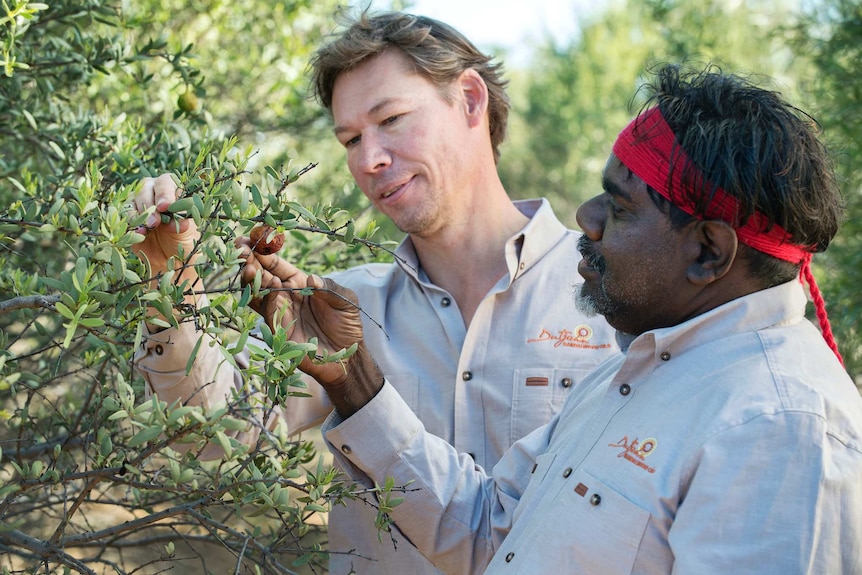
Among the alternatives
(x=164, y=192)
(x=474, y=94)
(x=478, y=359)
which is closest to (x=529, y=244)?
(x=478, y=359)

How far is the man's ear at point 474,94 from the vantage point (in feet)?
11.2

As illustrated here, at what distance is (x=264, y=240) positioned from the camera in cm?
219

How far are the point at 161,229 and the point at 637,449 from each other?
117 cm

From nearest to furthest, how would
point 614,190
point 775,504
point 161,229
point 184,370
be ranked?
1. point 775,504
2. point 614,190
3. point 161,229
4. point 184,370

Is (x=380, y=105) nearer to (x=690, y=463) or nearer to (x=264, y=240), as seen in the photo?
(x=264, y=240)

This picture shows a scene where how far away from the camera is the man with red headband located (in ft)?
5.52

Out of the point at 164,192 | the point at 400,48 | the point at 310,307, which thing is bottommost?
the point at 310,307

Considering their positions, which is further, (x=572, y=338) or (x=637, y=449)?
(x=572, y=338)

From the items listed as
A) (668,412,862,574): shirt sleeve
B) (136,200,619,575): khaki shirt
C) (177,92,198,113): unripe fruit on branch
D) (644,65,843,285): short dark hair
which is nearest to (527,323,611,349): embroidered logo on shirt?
(136,200,619,575): khaki shirt

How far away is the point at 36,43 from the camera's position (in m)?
3.12

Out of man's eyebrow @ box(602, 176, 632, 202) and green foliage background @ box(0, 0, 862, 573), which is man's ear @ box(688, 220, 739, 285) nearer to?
man's eyebrow @ box(602, 176, 632, 202)

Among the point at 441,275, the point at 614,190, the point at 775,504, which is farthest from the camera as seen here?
the point at 441,275

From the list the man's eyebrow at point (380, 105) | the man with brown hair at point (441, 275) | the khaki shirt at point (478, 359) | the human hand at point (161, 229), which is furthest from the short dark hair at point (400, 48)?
the human hand at point (161, 229)

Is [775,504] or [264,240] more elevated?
[264,240]
